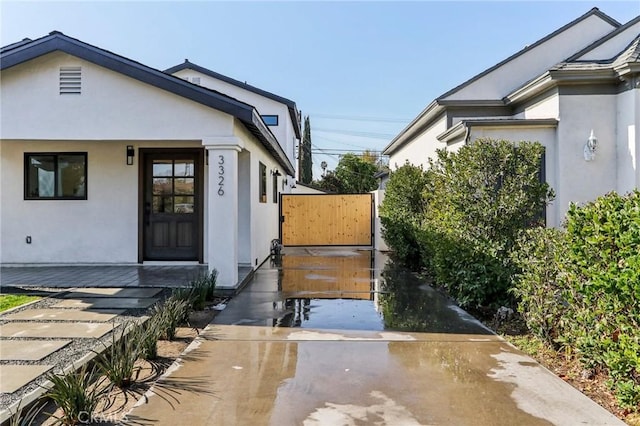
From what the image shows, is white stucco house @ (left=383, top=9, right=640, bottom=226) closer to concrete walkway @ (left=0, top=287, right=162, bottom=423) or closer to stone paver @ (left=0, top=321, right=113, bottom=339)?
concrete walkway @ (left=0, top=287, right=162, bottom=423)

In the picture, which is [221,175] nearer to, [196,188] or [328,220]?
[196,188]

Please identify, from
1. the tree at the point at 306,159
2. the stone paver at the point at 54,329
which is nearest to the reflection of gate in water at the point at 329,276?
the stone paver at the point at 54,329

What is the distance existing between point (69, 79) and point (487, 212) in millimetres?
6978

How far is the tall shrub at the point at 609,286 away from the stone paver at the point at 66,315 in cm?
537

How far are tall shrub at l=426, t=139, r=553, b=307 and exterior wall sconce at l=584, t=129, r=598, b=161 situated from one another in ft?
11.5

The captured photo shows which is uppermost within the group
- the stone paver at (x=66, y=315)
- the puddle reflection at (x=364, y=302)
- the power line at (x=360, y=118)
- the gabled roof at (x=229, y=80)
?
the power line at (x=360, y=118)

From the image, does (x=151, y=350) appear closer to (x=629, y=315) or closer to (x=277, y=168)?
(x=629, y=315)

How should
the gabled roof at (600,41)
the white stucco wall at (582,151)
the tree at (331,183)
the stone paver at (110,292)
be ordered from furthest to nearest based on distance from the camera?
the tree at (331,183), the gabled roof at (600,41), the white stucco wall at (582,151), the stone paver at (110,292)

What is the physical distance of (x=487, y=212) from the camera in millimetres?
6457

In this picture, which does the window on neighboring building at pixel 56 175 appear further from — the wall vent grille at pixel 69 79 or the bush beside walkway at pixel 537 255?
the bush beside walkway at pixel 537 255

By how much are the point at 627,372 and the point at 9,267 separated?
10.7 meters

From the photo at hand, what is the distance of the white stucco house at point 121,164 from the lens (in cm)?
742

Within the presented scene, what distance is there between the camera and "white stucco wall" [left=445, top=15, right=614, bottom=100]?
494 inches

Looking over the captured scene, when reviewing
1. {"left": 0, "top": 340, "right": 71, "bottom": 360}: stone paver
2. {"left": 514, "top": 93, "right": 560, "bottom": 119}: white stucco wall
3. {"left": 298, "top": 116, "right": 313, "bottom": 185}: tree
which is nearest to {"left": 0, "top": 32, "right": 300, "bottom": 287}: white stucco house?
{"left": 0, "top": 340, "right": 71, "bottom": 360}: stone paver
